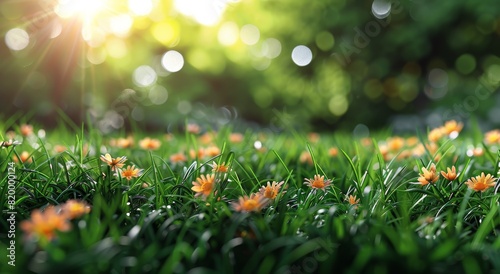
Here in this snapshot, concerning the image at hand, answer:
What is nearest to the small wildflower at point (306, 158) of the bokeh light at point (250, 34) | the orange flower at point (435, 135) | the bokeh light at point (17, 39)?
the orange flower at point (435, 135)

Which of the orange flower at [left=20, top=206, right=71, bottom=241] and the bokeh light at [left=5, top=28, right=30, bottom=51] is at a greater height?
the bokeh light at [left=5, top=28, right=30, bottom=51]

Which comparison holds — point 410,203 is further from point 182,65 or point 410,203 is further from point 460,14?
point 182,65

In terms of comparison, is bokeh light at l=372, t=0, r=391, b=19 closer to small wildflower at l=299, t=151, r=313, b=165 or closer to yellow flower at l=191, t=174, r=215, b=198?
small wildflower at l=299, t=151, r=313, b=165

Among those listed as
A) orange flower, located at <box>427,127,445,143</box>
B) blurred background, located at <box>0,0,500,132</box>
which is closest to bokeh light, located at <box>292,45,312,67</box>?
blurred background, located at <box>0,0,500,132</box>

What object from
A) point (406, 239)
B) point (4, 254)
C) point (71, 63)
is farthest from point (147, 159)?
point (71, 63)

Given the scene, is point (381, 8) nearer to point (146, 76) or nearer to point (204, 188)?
point (146, 76)

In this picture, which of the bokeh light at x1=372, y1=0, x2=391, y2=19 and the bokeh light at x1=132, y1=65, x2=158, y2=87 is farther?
the bokeh light at x1=132, y1=65, x2=158, y2=87
